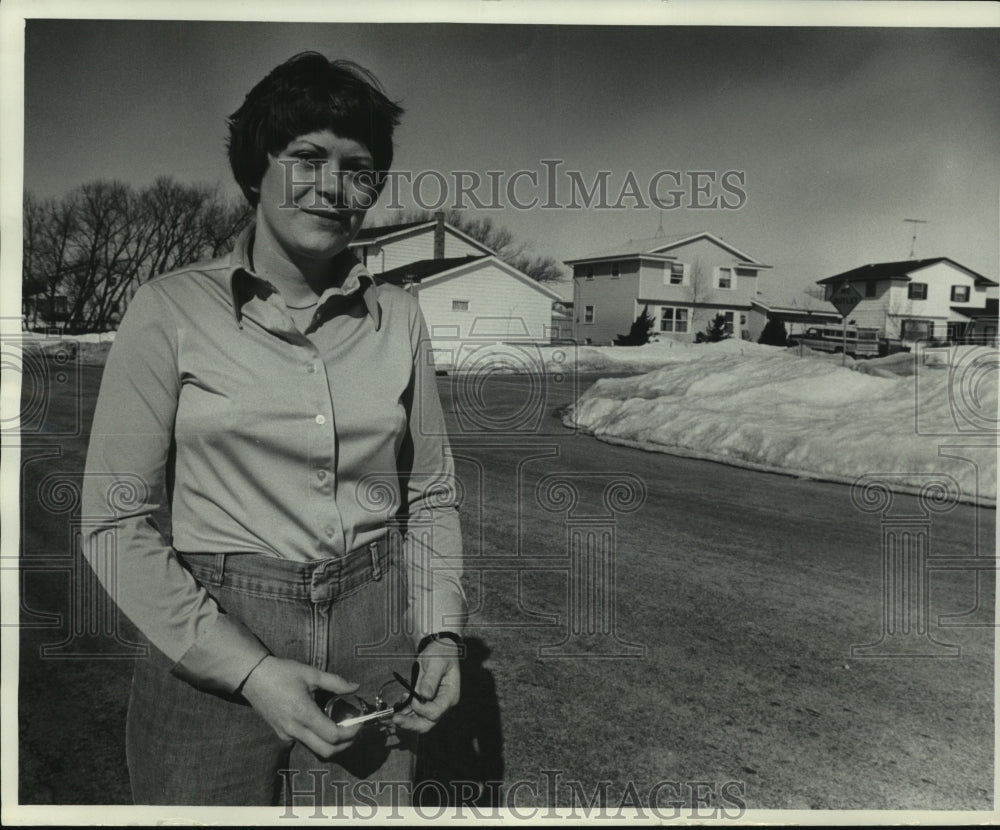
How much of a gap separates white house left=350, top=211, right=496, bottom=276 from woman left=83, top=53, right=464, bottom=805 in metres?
1.09

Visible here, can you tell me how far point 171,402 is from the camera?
1.20 meters

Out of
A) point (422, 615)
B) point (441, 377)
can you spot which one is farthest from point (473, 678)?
point (422, 615)

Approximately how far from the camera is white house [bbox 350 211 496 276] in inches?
98.3

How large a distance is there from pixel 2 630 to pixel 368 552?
1.59 meters

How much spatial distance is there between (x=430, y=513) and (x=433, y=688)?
12.3 inches

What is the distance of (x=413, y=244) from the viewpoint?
2.54 m

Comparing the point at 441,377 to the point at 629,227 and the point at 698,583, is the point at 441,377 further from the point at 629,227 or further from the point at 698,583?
the point at 698,583

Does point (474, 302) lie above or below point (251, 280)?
above

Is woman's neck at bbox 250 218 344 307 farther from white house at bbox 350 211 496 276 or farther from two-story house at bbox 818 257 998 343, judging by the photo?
two-story house at bbox 818 257 998 343

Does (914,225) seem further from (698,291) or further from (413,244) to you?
(413,244)

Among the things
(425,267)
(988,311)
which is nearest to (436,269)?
(425,267)

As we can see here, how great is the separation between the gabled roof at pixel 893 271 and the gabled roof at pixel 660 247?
1.06ft

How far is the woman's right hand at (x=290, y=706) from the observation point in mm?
1227

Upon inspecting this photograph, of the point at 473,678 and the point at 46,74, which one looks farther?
the point at 473,678
